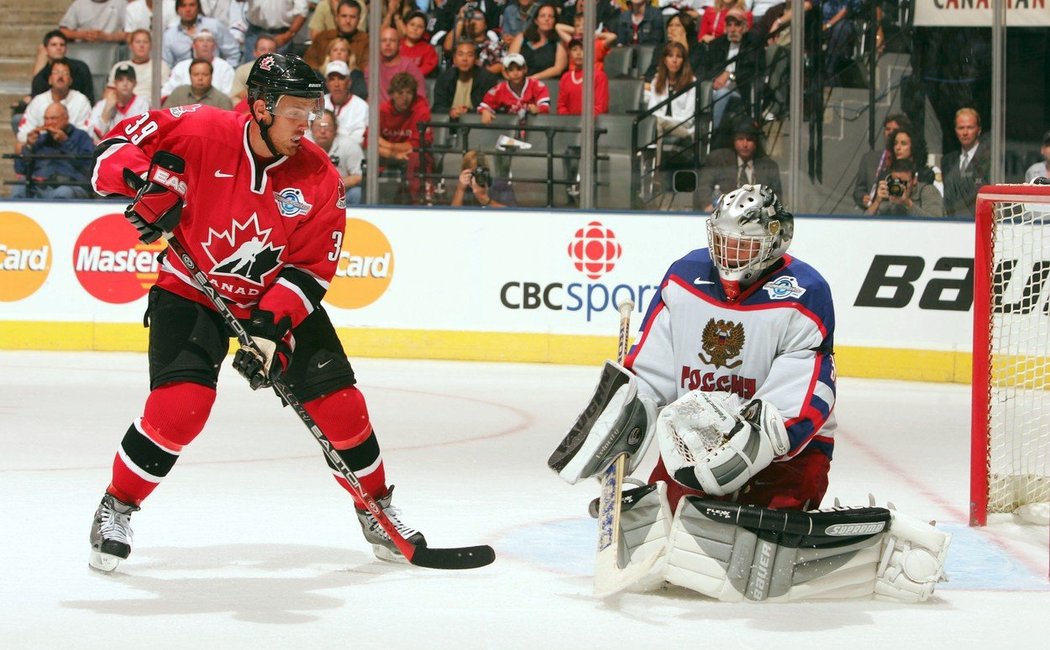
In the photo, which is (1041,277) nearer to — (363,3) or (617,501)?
(617,501)

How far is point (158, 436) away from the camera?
3.25 metres

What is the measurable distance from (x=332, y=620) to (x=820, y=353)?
116 cm

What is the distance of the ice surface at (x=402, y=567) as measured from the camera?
2.84 m

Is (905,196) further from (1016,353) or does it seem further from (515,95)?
(1016,353)

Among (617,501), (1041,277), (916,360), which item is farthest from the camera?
(916,360)

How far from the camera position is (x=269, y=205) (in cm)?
333

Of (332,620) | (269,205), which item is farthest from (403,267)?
(332,620)

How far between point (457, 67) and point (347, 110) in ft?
2.13

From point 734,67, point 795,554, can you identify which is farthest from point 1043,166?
point 795,554

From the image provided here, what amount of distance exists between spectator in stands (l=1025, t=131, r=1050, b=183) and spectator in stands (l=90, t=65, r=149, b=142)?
15.4 feet

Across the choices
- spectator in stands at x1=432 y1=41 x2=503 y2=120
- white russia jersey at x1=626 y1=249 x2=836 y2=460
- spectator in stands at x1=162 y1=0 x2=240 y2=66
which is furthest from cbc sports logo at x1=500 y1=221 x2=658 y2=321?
white russia jersey at x1=626 y1=249 x2=836 y2=460

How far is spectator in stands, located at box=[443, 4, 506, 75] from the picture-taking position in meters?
8.22

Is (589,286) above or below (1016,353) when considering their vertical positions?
above

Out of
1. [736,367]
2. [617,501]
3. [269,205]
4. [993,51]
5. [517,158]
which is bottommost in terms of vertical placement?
[617,501]
